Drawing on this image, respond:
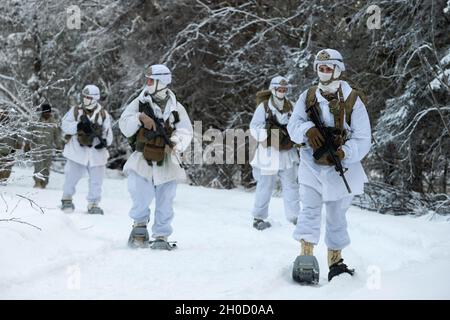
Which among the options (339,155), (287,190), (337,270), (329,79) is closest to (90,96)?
(287,190)

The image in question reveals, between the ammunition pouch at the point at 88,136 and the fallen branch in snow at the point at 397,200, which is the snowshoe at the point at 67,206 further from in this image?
the fallen branch in snow at the point at 397,200

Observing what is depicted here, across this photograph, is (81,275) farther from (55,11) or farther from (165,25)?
(55,11)

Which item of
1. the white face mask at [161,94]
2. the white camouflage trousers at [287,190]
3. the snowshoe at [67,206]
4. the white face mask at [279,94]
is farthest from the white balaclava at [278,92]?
the snowshoe at [67,206]

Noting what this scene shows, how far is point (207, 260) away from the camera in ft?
19.2

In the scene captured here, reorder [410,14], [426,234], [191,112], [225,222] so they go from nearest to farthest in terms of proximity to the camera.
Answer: [426,234] → [225,222] → [410,14] → [191,112]

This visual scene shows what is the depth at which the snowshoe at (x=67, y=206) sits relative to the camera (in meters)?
9.53

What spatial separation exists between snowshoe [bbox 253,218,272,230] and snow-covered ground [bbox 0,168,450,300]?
89mm

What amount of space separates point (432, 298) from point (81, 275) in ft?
8.85

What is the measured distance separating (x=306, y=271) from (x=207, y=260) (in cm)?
121

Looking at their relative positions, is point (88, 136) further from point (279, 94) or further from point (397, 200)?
point (397, 200)

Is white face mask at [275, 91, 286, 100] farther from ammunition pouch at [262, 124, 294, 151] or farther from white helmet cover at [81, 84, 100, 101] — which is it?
white helmet cover at [81, 84, 100, 101]

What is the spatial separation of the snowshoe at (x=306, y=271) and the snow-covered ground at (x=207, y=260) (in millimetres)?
98

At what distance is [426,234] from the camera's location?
7.18 m
